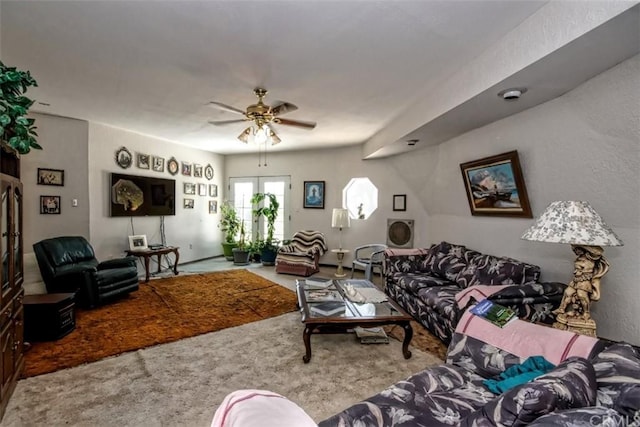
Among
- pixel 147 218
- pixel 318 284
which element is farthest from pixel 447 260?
pixel 147 218

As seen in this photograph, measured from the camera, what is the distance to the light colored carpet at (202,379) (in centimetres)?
192

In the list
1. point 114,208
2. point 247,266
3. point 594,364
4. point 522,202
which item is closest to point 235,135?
point 114,208

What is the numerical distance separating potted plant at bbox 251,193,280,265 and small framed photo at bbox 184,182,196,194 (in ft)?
4.11

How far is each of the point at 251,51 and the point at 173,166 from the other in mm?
4368

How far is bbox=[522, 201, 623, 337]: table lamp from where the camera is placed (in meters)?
1.77

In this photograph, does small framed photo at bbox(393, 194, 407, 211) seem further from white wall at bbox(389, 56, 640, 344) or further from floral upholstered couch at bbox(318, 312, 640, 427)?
floral upholstered couch at bbox(318, 312, 640, 427)

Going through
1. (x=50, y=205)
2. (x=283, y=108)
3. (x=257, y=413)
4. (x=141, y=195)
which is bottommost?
(x=257, y=413)

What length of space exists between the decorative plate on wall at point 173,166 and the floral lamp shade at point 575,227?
5.98 meters

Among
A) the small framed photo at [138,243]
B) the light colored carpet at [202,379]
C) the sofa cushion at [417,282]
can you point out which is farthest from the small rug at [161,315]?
the sofa cushion at [417,282]

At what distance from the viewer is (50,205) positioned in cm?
425

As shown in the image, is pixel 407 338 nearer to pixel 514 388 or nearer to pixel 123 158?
pixel 514 388

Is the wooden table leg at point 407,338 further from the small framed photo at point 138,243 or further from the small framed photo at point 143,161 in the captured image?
the small framed photo at point 143,161

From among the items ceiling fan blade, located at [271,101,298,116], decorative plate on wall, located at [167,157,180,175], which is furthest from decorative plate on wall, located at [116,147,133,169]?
ceiling fan blade, located at [271,101,298,116]

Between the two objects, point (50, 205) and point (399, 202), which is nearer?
point (50, 205)
